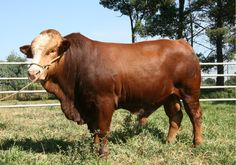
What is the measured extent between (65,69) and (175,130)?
2288mm

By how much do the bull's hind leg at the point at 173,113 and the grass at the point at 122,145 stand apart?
161mm

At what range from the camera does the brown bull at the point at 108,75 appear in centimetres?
568

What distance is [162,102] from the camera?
263 inches

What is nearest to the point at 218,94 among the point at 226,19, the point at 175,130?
the point at 226,19

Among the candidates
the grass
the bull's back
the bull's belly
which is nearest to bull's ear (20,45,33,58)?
the bull's back

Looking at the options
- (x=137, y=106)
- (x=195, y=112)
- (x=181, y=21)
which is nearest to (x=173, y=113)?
(x=195, y=112)

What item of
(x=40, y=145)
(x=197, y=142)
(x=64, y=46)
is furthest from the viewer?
(x=40, y=145)

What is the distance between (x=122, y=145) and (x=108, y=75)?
125 cm

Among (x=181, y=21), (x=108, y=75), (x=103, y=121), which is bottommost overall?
(x=103, y=121)

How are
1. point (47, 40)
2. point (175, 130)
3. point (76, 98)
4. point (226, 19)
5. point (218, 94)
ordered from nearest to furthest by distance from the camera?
point (47, 40) → point (76, 98) → point (175, 130) → point (218, 94) → point (226, 19)

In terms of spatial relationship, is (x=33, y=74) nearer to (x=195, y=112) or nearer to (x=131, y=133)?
(x=131, y=133)

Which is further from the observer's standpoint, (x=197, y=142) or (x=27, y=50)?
(x=197, y=142)

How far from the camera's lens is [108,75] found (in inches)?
228

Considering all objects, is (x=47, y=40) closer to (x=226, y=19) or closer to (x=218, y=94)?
(x=218, y=94)
